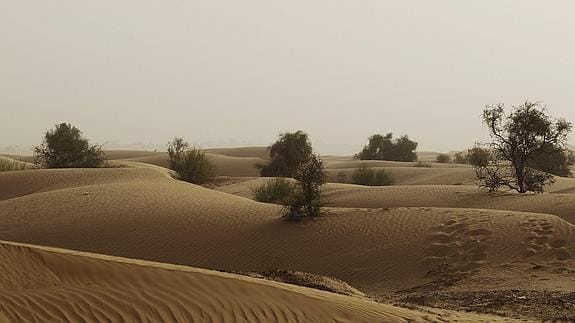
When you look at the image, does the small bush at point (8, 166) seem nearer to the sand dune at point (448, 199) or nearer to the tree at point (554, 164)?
the sand dune at point (448, 199)

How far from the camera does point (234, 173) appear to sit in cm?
5894

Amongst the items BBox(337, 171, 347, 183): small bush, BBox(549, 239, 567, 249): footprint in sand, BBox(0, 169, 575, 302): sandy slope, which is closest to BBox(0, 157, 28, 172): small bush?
BBox(0, 169, 575, 302): sandy slope

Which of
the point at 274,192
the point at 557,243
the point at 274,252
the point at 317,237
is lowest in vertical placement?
the point at 274,252

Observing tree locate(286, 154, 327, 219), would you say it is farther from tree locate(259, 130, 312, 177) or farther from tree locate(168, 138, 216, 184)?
tree locate(259, 130, 312, 177)

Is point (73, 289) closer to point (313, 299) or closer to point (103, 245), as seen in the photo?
point (313, 299)

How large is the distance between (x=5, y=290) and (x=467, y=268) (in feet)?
30.5

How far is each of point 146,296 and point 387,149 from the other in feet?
205

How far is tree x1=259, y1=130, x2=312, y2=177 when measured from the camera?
45750 millimetres

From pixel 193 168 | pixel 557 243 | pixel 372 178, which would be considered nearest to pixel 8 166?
pixel 193 168

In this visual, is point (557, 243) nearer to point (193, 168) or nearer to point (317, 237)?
point (317, 237)

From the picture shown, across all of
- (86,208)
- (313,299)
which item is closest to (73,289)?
(313,299)

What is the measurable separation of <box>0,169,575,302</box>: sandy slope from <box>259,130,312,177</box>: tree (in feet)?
79.3

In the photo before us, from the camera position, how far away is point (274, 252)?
16062mm

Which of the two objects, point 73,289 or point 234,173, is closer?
point 73,289
